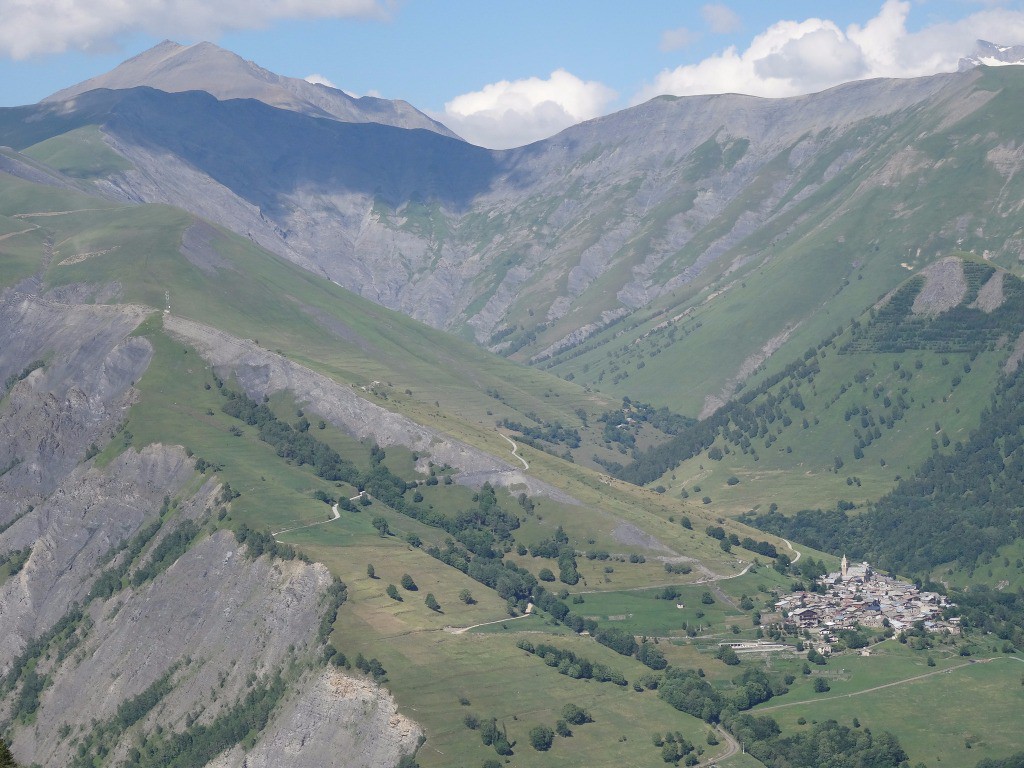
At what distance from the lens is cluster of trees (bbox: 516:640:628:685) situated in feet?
637

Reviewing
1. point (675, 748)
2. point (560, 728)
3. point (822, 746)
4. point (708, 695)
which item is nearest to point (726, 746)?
point (675, 748)

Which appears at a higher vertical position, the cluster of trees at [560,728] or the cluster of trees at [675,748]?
the cluster of trees at [675,748]

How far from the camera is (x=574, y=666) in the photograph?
19488 cm

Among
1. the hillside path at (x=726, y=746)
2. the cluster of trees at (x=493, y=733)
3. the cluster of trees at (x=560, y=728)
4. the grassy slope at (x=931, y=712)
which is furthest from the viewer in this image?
the grassy slope at (x=931, y=712)

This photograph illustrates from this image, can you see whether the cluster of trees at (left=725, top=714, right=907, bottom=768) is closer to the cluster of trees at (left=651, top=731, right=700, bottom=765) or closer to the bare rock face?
the cluster of trees at (left=651, top=731, right=700, bottom=765)

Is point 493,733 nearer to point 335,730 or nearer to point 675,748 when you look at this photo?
point 335,730

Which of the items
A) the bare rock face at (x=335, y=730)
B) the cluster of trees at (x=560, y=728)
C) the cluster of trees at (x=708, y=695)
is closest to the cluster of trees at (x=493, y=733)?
the cluster of trees at (x=560, y=728)

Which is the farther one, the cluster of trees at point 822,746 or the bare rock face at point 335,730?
the cluster of trees at point 822,746

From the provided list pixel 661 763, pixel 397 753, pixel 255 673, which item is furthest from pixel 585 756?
pixel 255 673

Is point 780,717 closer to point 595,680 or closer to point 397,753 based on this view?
point 595,680

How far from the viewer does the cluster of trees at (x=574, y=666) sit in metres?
194

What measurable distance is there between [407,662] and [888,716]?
202 ft

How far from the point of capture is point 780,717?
188250 mm

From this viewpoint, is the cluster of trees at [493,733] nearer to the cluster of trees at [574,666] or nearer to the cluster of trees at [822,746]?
the cluster of trees at [574,666]
